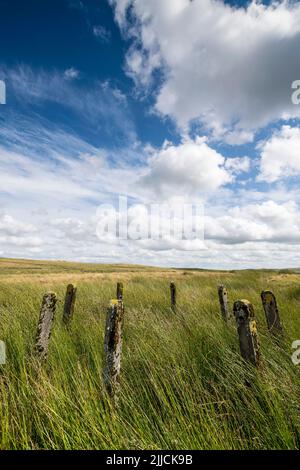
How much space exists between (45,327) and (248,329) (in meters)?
2.92

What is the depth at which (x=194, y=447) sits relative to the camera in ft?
6.98

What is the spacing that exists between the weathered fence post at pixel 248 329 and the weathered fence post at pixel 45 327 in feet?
9.10

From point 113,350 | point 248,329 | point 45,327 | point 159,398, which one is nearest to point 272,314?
point 248,329

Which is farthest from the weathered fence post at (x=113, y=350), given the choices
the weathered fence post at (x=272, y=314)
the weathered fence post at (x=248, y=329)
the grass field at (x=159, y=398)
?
the weathered fence post at (x=272, y=314)

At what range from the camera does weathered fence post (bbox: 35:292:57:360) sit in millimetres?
3844

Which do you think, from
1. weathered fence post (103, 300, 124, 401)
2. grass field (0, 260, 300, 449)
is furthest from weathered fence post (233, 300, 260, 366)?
weathered fence post (103, 300, 124, 401)

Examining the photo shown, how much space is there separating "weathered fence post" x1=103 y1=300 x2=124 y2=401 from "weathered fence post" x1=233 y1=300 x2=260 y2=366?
4.51 feet

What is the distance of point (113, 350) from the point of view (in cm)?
283

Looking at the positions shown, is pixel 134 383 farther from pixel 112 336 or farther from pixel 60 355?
pixel 60 355

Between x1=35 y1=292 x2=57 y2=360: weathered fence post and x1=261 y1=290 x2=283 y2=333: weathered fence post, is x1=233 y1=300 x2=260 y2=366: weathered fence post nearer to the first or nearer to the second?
x1=261 y1=290 x2=283 y2=333: weathered fence post

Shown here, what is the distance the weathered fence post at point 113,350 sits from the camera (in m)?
2.78

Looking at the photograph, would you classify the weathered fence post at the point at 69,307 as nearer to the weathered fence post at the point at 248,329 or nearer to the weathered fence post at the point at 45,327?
the weathered fence post at the point at 45,327
